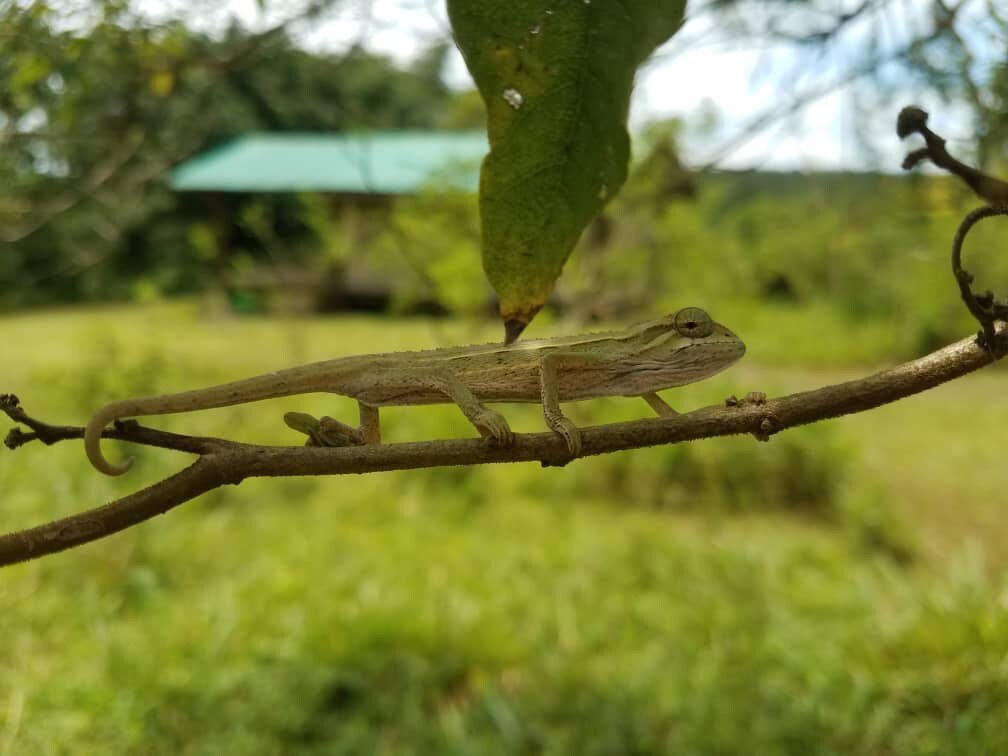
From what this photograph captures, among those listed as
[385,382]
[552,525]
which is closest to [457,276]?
[552,525]

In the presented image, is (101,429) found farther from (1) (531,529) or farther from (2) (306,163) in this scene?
(2) (306,163)

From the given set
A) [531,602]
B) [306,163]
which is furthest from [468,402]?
[306,163]

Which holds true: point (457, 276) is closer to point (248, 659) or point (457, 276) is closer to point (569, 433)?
point (248, 659)

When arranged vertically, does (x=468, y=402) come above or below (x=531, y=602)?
above

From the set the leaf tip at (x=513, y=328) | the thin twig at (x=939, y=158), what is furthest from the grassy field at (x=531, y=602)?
the leaf tip at (x=513, y=328)

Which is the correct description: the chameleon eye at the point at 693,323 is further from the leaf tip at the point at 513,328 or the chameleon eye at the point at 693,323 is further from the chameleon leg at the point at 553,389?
the leaf tip at the point at 513,328
